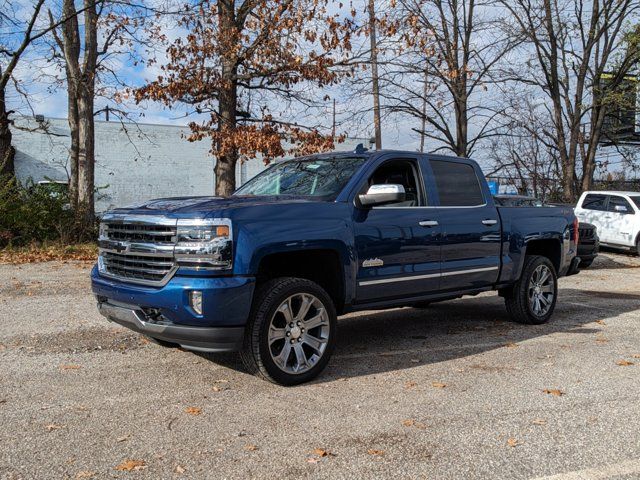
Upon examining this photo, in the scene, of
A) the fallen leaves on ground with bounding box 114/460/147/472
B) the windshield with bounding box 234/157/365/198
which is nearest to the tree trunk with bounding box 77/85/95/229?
the windshield with bounding box 234/157/365/198

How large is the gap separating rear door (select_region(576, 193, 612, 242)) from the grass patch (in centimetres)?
1363

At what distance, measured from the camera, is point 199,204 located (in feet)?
16.8

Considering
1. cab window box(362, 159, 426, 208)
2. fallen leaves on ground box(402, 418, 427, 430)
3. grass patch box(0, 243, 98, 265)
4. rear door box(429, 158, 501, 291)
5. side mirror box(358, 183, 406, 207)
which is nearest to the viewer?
fallen leaves on ground box(402, 418, 427, 430)

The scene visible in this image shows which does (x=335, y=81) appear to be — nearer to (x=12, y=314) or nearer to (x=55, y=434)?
(x=12, y=314)

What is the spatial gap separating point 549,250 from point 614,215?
11.0 meters

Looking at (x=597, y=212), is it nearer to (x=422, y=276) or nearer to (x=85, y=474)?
(x=422, y=276)

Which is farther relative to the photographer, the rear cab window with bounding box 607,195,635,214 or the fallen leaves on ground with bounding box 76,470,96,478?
the rear cab window with bounding box 607,195,635,214

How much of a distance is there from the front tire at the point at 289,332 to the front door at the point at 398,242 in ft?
1.71

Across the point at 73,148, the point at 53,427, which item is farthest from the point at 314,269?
the point at 73,148

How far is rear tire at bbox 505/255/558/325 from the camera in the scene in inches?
301

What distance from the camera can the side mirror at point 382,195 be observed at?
5.38 m

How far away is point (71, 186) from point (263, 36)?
21.9 feet

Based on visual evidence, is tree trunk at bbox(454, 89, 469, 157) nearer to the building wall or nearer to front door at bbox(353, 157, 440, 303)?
front door at bbox(353, 157, 440, 303)

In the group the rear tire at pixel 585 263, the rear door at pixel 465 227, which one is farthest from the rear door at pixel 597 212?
the rear door at pixel 465 227
